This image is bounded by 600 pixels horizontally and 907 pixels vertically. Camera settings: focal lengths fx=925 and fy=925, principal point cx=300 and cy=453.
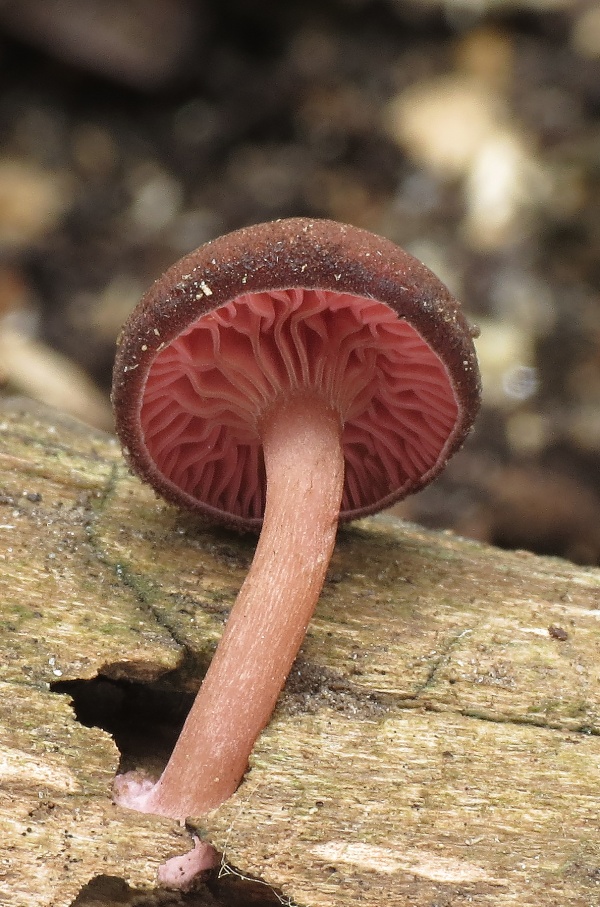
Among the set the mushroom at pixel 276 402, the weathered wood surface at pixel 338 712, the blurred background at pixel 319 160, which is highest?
the blurred background at pixel 319 160

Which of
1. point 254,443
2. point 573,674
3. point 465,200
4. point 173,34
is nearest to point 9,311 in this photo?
point 173,34

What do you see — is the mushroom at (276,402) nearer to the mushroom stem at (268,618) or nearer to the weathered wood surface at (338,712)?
the mushroom stem at (268,618)

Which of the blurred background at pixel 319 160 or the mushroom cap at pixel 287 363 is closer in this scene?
the mushroom cap at pixel 287 363

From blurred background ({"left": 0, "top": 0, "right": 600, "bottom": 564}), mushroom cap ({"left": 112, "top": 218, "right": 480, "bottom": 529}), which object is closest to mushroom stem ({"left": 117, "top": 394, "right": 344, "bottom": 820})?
mushroom cap ({"left": 112, "top": 218, "right": 480, "bottom": 529})

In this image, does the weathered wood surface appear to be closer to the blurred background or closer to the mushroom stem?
the mushroom stem

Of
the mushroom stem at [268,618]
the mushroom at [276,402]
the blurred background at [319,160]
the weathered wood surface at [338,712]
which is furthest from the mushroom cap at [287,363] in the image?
the blurred background at [319,160]

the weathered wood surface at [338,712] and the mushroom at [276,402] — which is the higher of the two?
the mushroom at [276,402]

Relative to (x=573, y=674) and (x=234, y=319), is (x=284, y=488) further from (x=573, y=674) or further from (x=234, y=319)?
(x=573, y=674)
